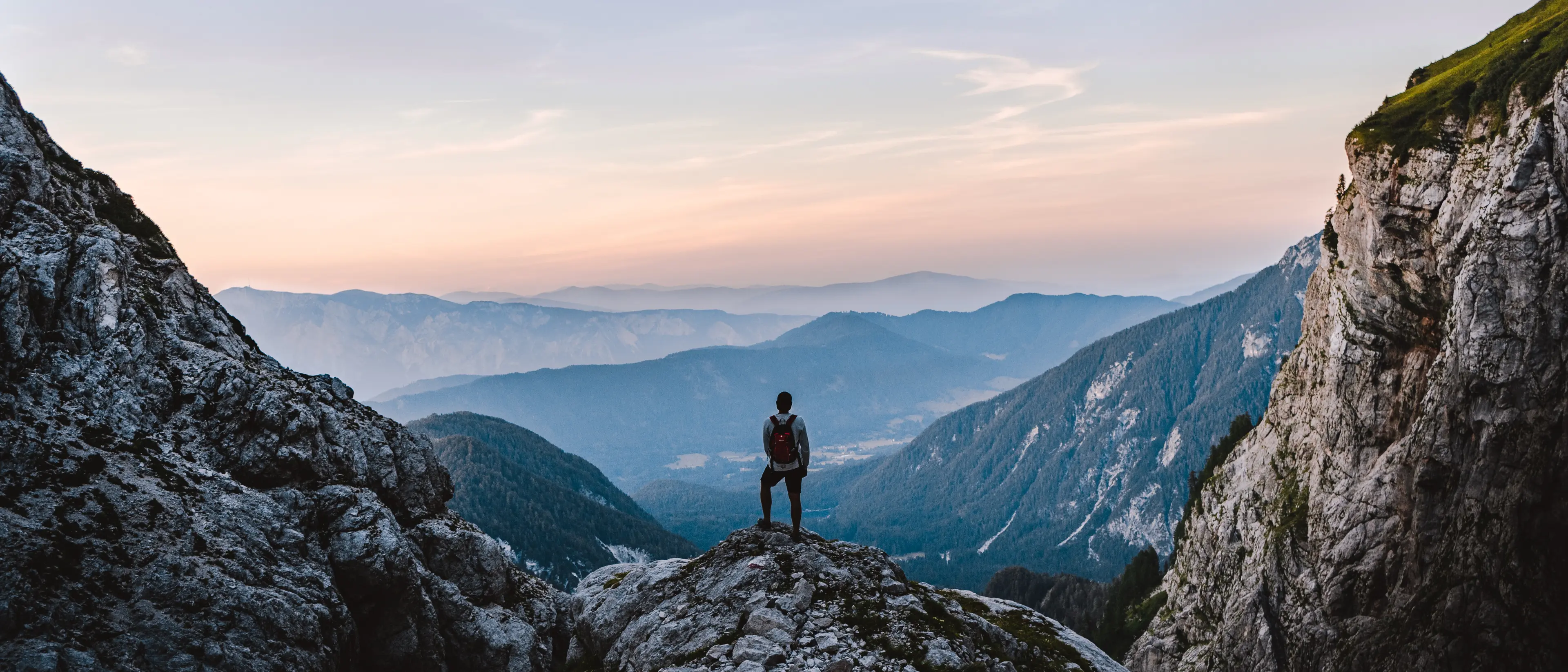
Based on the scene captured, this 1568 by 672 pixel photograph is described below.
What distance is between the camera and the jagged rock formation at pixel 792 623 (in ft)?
88.0

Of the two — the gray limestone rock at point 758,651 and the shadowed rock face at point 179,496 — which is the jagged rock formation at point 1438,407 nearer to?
the gray limestone rock at point 758,651

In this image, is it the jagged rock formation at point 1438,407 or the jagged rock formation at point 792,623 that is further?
the jagged rock formation at point 1438,407

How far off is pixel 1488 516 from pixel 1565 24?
4331 centimetres

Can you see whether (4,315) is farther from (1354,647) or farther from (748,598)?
(1354,647)

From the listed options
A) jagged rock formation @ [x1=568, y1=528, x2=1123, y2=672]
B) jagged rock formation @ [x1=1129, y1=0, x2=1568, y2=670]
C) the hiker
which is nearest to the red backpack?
the hiker

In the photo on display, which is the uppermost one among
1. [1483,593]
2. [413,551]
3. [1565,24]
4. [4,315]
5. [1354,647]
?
[1565,24]

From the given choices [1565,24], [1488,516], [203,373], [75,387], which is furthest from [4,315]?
[1565,24]

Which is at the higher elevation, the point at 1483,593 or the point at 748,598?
the point at 748,598

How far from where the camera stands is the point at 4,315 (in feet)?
76.0

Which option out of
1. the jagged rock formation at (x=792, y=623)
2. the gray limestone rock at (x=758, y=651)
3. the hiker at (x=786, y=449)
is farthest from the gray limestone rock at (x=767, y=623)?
the hiker at (x=786, y=449)

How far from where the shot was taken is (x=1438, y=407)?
242 feet

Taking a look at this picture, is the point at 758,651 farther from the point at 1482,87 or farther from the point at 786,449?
the point at 1482,87

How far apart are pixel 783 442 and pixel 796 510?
3.00 metres

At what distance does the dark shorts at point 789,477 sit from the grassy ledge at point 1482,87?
7336 cm
